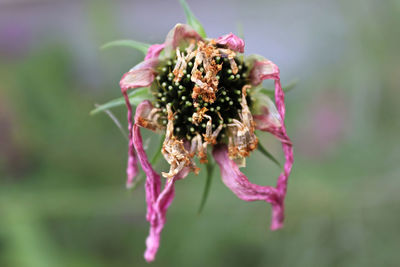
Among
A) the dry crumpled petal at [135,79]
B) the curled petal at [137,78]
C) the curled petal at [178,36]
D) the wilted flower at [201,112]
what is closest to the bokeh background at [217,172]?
the dry crumpled petal at [135,79]

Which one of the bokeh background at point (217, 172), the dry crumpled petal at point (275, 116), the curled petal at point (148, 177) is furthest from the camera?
the bokeh background at point (217, 172)

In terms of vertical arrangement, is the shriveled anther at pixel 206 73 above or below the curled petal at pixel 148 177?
above

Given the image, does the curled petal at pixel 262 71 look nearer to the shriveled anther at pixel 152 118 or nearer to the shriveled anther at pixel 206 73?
the shriveled anther at pixel 206 73

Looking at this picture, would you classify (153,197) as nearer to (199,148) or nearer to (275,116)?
(199,148)

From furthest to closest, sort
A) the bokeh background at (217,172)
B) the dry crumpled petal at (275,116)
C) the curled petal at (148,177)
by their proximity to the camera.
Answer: the bokeh background at (217,172)
the dry crumpled petal at (275,116)
the curled petal at (148,177)

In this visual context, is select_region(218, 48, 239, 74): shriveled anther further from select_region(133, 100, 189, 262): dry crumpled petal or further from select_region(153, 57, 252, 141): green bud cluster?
select_region(133, 100, 189, 262): dry crumpled petal

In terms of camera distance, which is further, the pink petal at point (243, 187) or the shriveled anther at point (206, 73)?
the pink petal at point (243, 187)

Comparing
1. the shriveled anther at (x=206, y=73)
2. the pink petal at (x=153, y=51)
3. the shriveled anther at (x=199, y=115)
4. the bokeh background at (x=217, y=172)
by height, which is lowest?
the bokeh background at (x=217, y=172)
